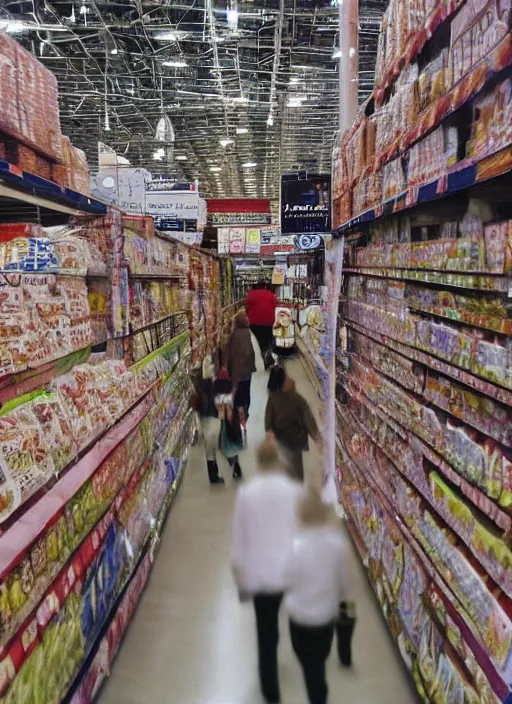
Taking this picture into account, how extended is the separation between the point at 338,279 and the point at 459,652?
2772 mm

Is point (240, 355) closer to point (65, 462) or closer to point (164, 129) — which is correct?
point (65, 462)

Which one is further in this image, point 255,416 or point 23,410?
point 255,416

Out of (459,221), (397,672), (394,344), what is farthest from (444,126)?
(397,672)

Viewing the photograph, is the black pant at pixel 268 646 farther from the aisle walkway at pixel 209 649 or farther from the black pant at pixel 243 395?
the black pant at pixel 243 395

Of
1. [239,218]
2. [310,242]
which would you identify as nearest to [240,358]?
[310,242]

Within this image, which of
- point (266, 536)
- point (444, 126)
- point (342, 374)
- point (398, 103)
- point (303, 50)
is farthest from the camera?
point (303, 50)

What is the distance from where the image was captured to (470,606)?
2.16m

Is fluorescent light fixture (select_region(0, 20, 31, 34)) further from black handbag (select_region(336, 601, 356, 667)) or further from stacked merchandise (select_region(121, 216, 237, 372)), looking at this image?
black handbag (select_region(336, 601, 356, 667))

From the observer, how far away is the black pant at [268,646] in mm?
2865

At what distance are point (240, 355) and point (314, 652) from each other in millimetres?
4477

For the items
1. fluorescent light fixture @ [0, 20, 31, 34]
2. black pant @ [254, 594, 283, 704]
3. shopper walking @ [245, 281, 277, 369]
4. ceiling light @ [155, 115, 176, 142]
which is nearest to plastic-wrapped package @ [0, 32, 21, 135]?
black pant @ [254, 594, 283, 704]

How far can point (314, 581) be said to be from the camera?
103 inches

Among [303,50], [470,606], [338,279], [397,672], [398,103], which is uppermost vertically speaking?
[303,50]

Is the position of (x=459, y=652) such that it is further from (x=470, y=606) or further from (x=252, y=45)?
(x=252, y=45)
